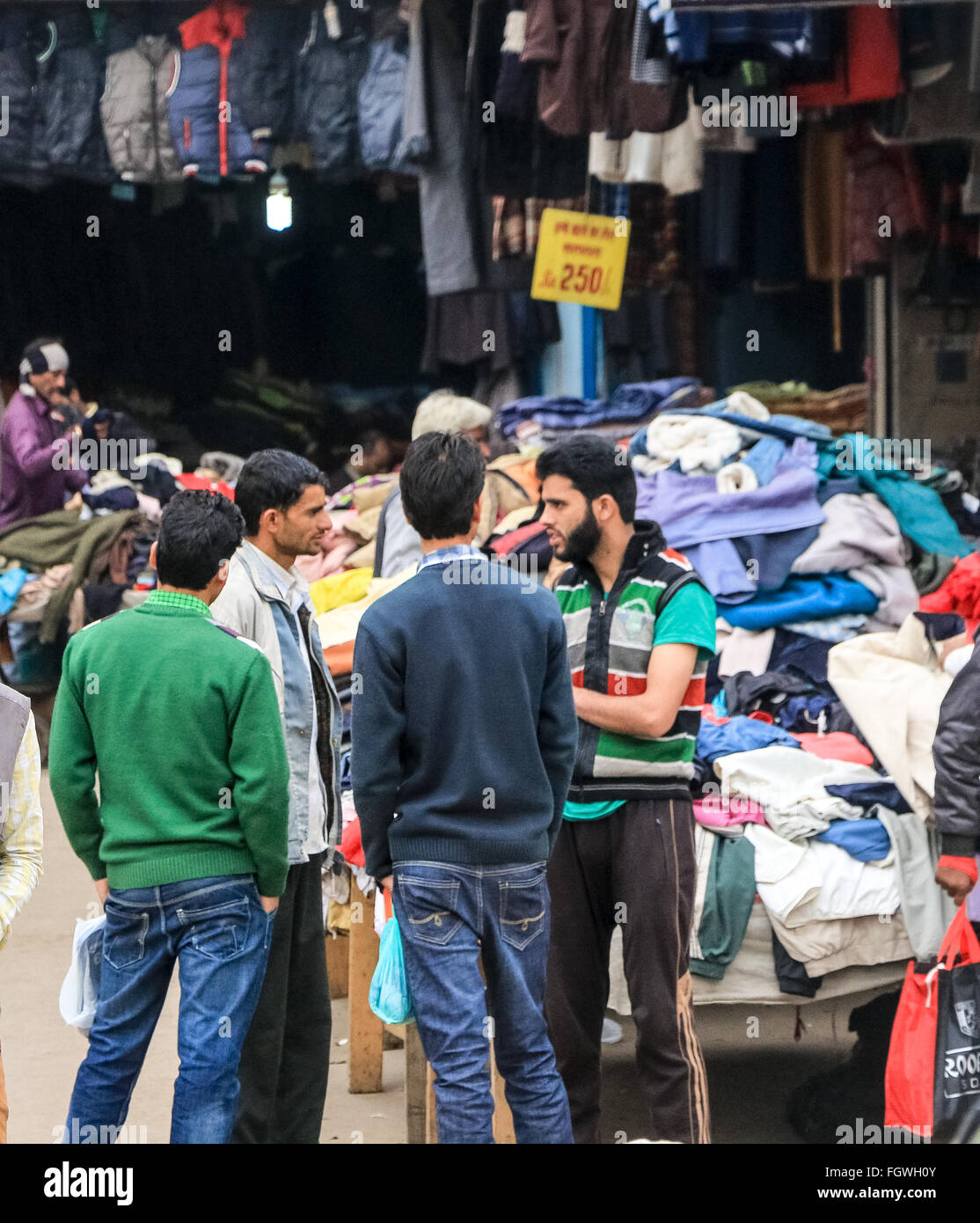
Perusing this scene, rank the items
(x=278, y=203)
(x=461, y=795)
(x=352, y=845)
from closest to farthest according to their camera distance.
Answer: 1. (x=461, y=795)
2. (x=352, y=845)
3. (x=278, y=203)

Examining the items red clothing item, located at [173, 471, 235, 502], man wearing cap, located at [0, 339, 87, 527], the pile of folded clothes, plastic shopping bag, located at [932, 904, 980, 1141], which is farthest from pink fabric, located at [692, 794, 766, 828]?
man wearing cap, located at [0, 339, 87, 527]

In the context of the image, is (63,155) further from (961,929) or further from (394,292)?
(961,929)

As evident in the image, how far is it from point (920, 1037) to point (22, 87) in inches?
355

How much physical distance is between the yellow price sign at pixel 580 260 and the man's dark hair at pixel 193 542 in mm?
5402

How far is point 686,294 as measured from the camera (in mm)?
11000

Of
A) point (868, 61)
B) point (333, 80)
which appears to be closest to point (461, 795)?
point (868, 61)

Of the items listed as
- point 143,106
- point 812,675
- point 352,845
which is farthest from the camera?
point 143,106

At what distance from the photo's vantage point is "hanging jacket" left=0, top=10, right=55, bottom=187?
10.9 metres

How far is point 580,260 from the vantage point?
9000 millimetres

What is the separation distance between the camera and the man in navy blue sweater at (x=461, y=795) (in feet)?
11.4

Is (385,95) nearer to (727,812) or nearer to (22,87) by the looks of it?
(22,87)

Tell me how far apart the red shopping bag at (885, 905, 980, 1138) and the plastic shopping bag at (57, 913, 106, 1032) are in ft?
6.39
